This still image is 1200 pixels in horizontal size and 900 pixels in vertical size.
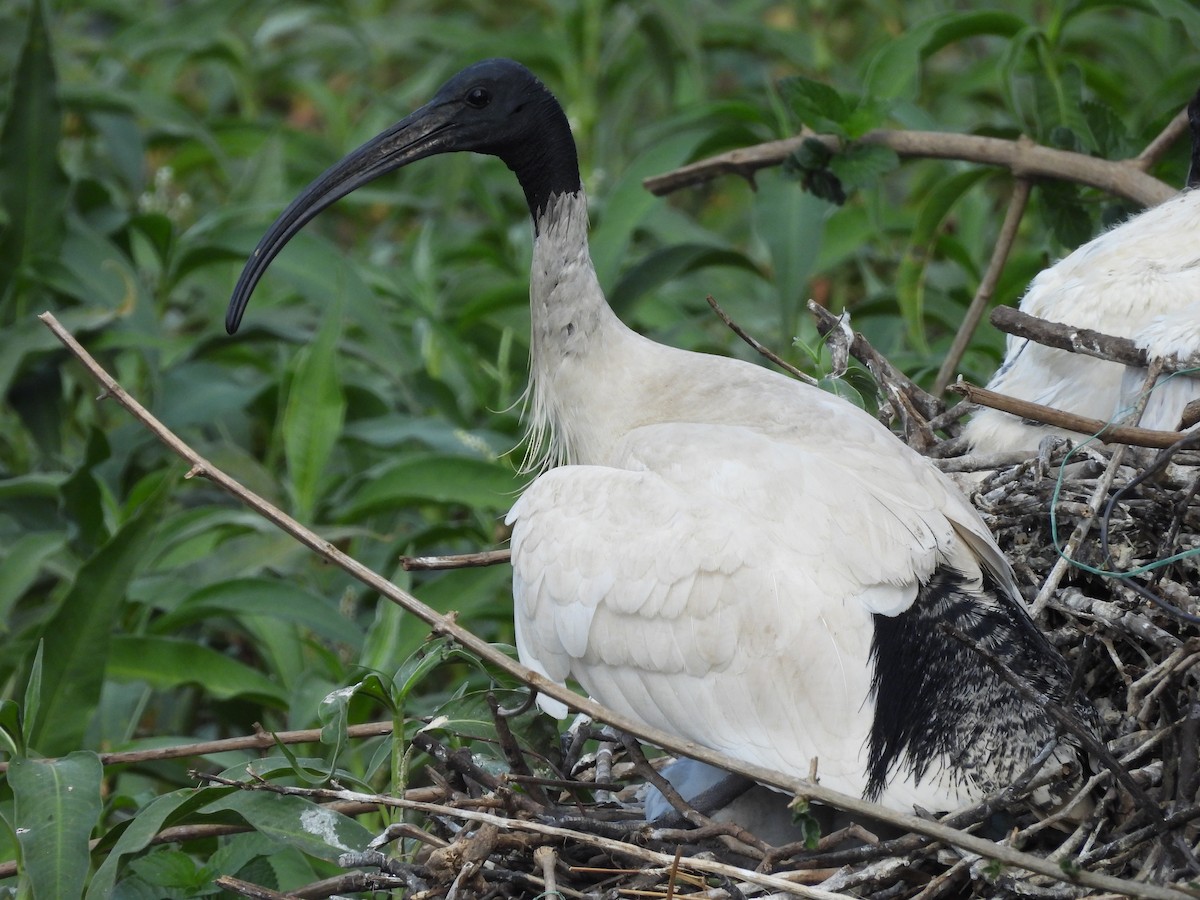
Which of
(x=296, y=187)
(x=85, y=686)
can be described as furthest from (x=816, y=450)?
(x=296, y=187)

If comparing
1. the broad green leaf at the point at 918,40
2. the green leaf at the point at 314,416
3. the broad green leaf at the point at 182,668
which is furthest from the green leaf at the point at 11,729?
the broad green leaf at the point at 918,40

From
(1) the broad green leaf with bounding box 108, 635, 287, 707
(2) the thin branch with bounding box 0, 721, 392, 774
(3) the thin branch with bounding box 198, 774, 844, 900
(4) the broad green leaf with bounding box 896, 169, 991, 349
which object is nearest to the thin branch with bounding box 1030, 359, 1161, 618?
(3) the thin branch with bounding box 198, 774, 844, 900

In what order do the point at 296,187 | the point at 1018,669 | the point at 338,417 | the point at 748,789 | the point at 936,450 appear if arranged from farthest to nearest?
A: the point at 296,187, the point at 338,417, the point at 936,450, the point at 748,789, the point at 1018,669

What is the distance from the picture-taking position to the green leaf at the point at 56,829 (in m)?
3.51

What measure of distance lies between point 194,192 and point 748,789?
21.0 ft

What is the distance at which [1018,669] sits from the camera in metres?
3.37

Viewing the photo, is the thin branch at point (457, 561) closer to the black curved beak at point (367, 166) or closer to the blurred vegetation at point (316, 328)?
the blurred vegetation at point (316, 328)

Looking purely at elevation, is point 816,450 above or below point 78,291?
above

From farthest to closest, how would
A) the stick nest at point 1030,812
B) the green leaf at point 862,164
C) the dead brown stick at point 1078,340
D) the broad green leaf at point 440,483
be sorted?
the broad green leaf at point 440,483 < the green leaf at point 862,164 < the dead brown stick at point 1078,340 < the stick nest at point 1030,812

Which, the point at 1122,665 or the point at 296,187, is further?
the point at 296,187

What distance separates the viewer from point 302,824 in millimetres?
3602

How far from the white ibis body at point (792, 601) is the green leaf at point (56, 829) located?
995mm

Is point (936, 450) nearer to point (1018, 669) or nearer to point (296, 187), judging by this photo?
point (1018, 669)

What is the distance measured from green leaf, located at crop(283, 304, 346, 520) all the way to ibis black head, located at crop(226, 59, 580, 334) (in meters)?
1.31
